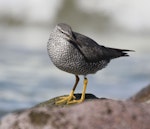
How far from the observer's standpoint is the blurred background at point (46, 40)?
20.4 meters

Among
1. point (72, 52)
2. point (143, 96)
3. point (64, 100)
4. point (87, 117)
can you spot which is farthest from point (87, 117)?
point (64, 100)

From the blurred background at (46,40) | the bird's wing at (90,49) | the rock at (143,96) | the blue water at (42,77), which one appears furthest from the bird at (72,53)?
the blue water at (42,77)

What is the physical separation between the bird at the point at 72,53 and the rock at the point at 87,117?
2.60 m

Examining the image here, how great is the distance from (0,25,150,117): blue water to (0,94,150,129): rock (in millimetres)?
9970

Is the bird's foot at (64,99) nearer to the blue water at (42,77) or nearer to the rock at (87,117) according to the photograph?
the rock at (87,117)

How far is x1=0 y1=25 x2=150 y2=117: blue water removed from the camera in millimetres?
19766

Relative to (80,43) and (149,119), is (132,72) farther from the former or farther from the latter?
(149,119)

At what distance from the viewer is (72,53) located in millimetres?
10055

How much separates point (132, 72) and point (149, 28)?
8395 millimetres

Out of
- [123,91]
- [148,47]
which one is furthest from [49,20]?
[123,91]

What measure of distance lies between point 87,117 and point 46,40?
63.6 ft

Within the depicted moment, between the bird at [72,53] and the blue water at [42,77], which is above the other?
the bird at [72,53]

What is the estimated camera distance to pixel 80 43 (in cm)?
1034

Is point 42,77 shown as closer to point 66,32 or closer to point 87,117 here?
point 66,32
